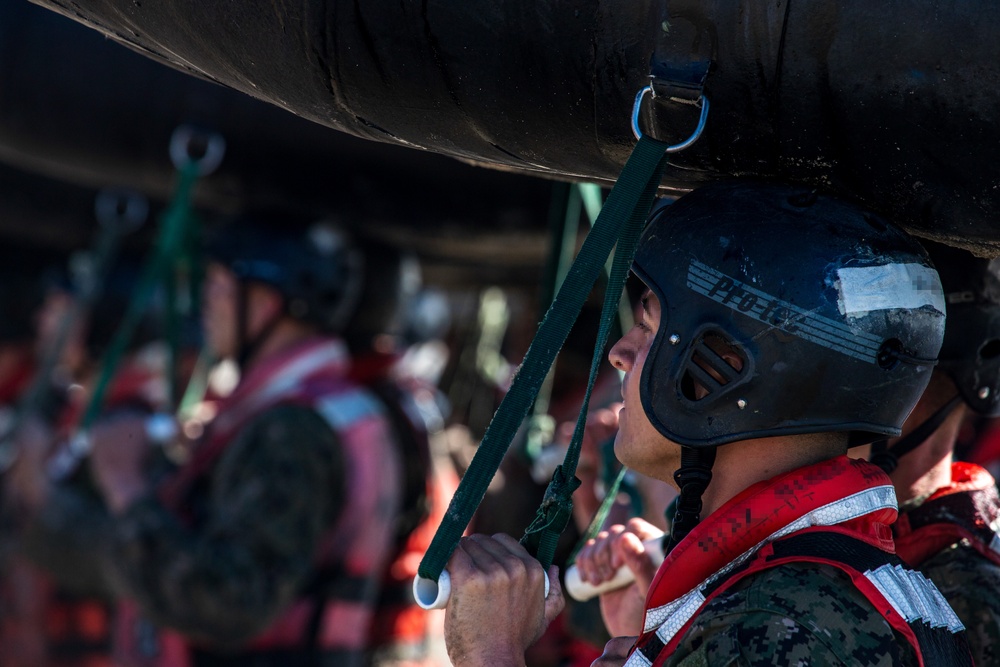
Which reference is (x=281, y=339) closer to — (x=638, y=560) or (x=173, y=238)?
(x=173, y=238)

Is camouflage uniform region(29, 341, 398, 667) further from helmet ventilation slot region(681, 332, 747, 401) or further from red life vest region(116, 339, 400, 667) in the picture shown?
helmet ventilation slot region(681, 332, 747, 401)

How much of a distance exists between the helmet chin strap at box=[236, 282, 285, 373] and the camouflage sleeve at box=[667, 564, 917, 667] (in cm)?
302

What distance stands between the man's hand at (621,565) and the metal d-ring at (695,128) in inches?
35.4

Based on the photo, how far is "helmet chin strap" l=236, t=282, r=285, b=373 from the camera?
4391 mm

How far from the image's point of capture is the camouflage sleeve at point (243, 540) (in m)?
3.74

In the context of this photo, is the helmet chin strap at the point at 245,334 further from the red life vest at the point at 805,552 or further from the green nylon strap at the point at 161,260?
the red life vest at the point at 805,552

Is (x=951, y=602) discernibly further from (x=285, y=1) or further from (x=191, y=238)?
(x=191, y=238)

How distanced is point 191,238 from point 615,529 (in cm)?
250

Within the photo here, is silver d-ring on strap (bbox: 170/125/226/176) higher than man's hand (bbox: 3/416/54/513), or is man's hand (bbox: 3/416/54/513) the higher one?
silver d-ring on strap (bbox: 170/125/226/176)

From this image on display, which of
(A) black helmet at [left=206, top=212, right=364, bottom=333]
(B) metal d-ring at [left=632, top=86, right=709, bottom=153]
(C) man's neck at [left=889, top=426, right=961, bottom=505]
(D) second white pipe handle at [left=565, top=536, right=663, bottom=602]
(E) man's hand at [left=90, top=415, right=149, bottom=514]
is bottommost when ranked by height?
(E) man's hand at [left=90, top=415, right=149, bottom=514]

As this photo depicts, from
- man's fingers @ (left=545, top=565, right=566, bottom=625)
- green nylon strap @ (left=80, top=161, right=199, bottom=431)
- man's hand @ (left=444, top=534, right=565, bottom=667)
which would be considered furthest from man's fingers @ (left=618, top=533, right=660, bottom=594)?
green nylon strap @ (left=80, top=161, right=199, bottom=431)

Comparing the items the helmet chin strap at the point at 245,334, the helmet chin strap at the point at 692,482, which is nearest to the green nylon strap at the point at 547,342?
the helmet chin strap at the point at 692,482

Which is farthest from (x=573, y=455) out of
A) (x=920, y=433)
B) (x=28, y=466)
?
(x=28, y=466)

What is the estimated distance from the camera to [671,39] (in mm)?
1620
